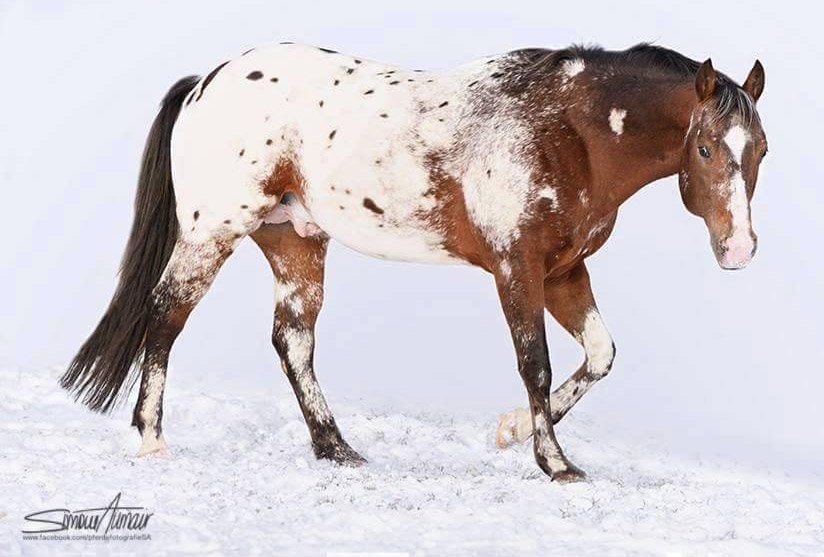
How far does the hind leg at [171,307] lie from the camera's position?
689cm

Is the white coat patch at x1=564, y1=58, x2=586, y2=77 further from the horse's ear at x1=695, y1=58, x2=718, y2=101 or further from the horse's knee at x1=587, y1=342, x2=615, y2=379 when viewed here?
the horse's knee at x1=587, y1=342, x2=615, y2=379

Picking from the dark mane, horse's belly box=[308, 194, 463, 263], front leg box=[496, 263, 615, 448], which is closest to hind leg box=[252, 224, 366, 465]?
horse's belly box=[308, 194, 463, 263]

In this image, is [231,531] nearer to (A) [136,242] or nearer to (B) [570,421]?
(A) [136,242]

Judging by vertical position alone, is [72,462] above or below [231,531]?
below

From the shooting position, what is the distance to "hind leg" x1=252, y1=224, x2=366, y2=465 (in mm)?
7211

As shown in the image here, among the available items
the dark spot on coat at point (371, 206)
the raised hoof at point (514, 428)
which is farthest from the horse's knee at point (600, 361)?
the dark spot on coat at point (371, 206)

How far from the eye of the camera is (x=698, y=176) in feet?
18.7

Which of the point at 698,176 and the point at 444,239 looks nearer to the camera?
the point at 698,176

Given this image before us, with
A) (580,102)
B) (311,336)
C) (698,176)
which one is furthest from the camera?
(311,336)

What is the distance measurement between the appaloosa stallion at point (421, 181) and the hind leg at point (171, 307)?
12 mm

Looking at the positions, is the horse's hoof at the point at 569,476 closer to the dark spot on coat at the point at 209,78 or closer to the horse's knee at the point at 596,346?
the horse's knee at the point at 596,346

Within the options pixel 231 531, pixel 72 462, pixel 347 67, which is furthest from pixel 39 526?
pixel 347 67

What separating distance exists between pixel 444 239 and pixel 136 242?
2.12 m

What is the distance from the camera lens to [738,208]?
555 centimetres
